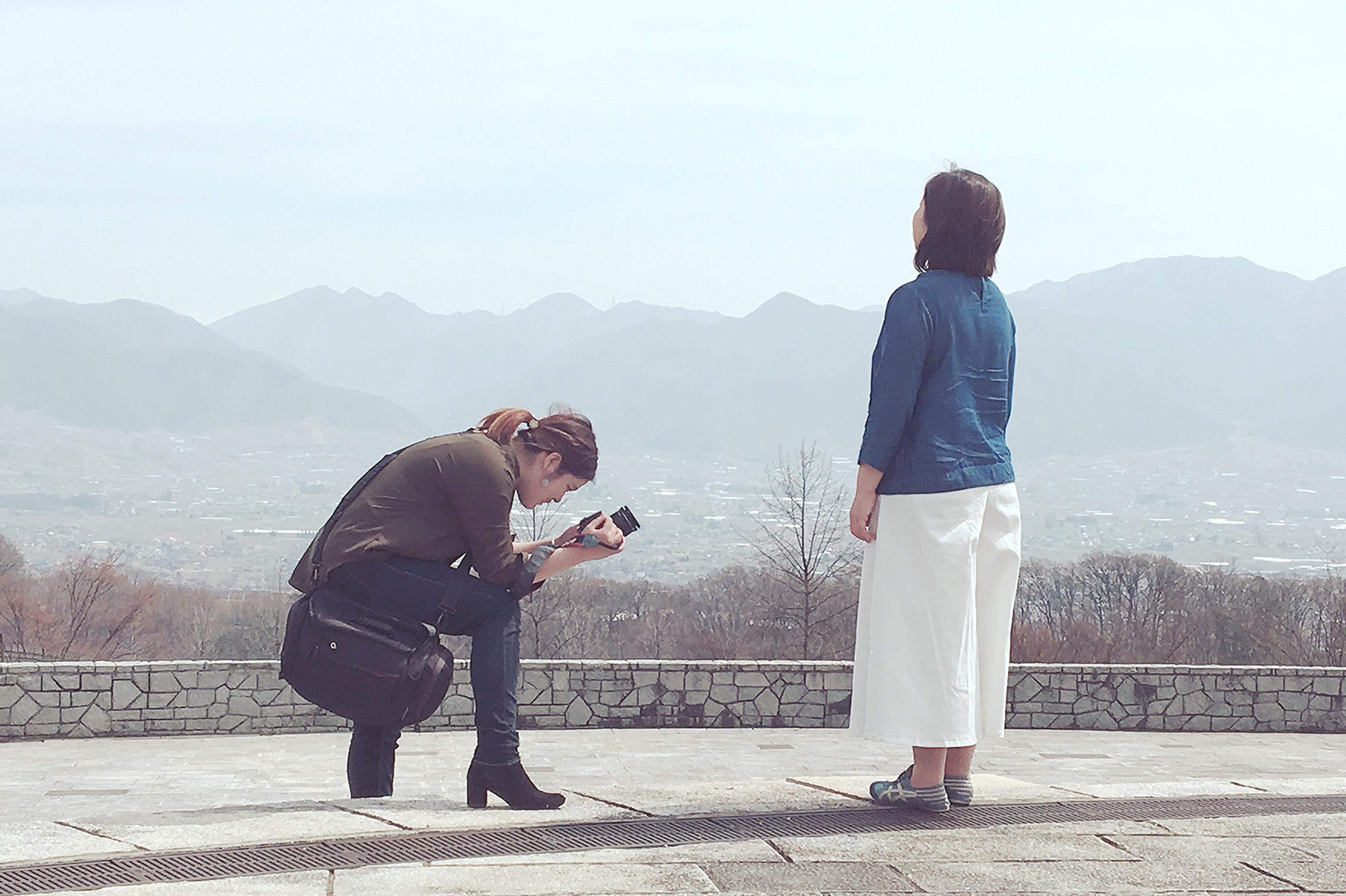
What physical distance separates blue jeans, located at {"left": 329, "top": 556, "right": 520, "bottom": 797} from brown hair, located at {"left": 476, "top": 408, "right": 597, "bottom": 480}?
0.41 m

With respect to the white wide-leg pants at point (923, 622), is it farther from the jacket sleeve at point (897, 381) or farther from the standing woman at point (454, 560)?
the standing woman at point (454, 560)

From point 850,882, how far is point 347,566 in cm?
166

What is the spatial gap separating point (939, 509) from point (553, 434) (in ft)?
3.65

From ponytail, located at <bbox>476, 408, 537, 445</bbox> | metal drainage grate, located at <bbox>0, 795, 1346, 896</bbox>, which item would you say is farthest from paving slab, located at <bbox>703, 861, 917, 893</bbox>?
ponytail, located at <bbox>476, 408, 537, 445</bbox>

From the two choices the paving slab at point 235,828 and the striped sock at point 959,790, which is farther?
the striped sock at point 959,790

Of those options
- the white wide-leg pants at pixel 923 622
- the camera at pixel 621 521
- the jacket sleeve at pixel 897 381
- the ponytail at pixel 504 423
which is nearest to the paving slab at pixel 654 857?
the white wide-leg pants at pixel 923 622

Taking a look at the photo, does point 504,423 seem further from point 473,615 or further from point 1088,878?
point 1088,878

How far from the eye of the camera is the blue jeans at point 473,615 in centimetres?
369

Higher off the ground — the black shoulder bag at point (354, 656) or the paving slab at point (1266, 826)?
the black shoulder bag at point (354, 656)

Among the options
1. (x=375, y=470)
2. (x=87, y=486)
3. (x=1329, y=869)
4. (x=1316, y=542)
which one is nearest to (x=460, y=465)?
(x=375, y=470)

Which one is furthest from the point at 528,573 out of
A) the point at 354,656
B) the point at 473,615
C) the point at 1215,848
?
the point at 1215,848

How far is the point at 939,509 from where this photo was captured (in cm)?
342

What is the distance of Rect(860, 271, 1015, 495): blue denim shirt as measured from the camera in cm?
342

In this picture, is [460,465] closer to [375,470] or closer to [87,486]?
[375,470]
